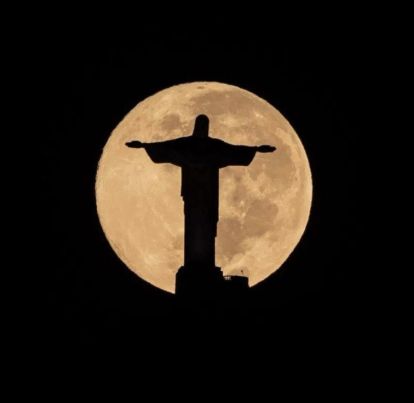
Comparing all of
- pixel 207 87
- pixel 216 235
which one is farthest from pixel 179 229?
pixel 207 87

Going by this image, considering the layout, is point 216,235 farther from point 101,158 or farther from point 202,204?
point 101,158

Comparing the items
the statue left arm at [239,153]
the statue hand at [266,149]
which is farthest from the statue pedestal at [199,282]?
the statue hand at [266,149]

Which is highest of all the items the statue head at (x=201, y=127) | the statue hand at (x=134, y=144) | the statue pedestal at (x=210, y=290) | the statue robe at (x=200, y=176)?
the statue head at (x=201, y=127)

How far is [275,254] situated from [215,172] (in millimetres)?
1165

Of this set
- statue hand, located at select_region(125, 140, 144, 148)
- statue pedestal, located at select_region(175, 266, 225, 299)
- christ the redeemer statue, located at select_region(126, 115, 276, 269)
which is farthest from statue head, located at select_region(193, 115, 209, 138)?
statue pedestal, located at select_region(175, 266, 225, 299)

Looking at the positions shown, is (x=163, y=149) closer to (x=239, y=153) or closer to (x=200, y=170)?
(x=200, y=170)

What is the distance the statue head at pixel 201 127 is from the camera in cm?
1270

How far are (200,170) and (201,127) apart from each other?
420 mm

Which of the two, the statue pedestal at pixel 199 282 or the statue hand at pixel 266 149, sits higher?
the statue hand at pixel 266 149

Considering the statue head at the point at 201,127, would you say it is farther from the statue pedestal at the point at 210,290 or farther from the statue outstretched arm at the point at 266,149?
the statue pedestal at the point at 210,290

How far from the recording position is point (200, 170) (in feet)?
41.5

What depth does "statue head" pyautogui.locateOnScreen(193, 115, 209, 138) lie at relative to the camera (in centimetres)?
1270

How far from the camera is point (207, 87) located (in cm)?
1341

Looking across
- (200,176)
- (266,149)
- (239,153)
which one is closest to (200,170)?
(200,176)
